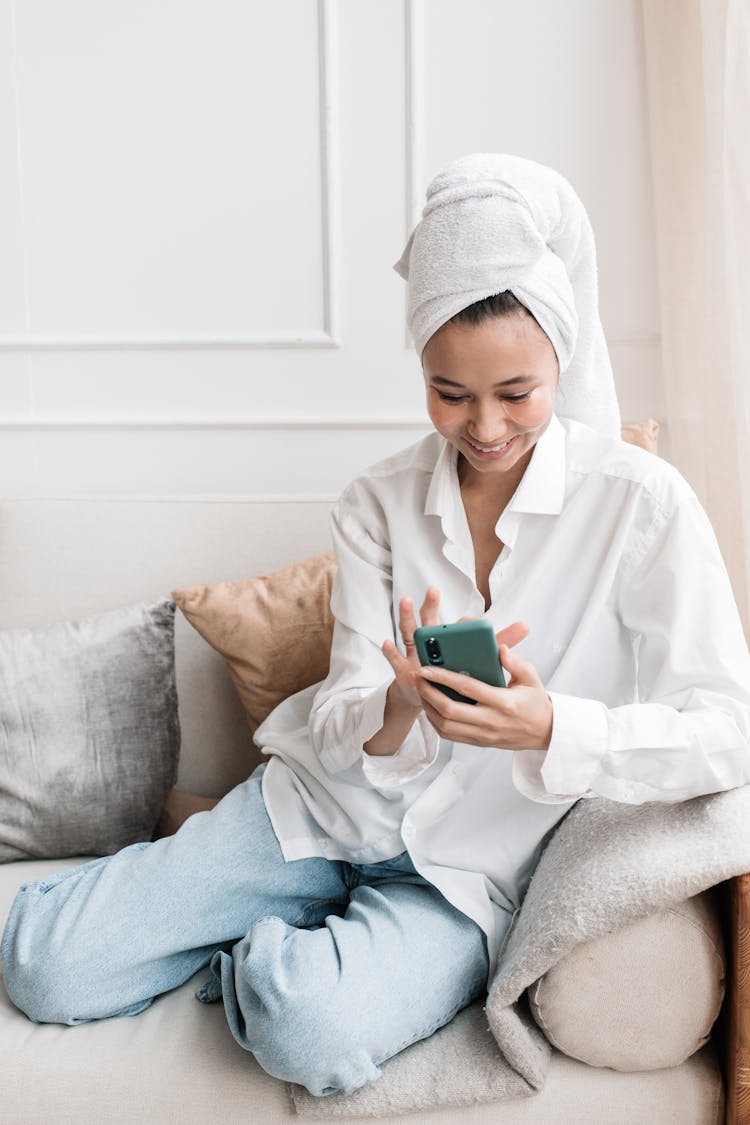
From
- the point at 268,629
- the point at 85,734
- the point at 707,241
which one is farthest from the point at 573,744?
the point at 707,241

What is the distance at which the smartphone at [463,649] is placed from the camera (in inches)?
42.0

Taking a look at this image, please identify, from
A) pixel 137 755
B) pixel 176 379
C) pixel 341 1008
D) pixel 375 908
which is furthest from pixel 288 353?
pixel 341 1008

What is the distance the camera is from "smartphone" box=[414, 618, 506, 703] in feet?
3.50

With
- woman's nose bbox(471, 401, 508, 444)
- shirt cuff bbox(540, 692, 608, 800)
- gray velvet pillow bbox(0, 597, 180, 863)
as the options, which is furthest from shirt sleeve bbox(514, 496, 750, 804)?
gray velvet pillow bbox(0, 597, 180, 863)

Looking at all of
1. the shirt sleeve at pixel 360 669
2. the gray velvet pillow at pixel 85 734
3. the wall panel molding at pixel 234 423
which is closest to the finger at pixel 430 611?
the shirt sleeve at pixel 360 669

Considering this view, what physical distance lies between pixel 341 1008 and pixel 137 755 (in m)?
0.65

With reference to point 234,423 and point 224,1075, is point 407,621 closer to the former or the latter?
point 224,1075

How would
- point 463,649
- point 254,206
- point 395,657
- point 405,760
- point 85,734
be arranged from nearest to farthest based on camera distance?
point 463,649 → point 395,657 → point 405,760 → point 85,734 → point 254,206

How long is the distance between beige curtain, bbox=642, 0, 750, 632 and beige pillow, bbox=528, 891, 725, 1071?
2.56 ft

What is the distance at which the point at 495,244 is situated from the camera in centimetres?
116

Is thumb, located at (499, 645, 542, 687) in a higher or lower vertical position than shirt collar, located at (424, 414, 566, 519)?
lower

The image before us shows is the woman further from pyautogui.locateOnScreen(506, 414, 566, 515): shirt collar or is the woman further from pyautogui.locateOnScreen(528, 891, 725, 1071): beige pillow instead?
pyautogui.locateOnScreen(528, 891, 725, 1071): beige pillow

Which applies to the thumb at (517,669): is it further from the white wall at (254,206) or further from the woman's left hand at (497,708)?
the white wall at (254,206)

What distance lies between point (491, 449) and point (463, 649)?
0.28 meters
